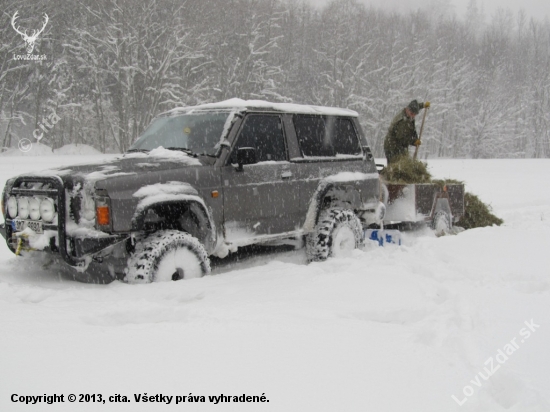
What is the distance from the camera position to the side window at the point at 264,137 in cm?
607

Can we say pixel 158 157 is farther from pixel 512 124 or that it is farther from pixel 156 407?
pixel 512 124

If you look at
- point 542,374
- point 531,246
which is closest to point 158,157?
point 542,374

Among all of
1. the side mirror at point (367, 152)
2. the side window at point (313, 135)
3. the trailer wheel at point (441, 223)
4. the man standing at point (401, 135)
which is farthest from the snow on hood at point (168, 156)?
the man standing at point (401, 135)

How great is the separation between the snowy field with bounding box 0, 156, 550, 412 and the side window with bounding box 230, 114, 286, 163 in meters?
1.37

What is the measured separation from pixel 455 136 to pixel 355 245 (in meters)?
58.3

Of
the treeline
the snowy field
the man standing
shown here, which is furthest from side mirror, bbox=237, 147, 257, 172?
the treeline

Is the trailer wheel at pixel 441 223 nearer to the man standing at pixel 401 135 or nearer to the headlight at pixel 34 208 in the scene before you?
the man standing at pixel 401 135

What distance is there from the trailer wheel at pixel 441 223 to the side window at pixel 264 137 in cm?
381

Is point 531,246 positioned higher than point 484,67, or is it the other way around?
point 484,67

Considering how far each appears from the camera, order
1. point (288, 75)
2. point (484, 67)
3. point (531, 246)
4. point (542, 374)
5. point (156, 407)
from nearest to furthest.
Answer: point (156, 407) < point (542, 374) < point (531, 246) < point (288, 75) < point (484, 67)

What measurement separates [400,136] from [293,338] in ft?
24.8

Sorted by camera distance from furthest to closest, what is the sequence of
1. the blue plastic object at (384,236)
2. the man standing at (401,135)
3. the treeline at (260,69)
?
the treeline at (260,69), the man standing at (401,135), the blue plastic object at (384,236)

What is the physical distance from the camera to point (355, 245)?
286 inches

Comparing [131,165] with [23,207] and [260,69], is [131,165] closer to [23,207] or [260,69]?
[23,207]
